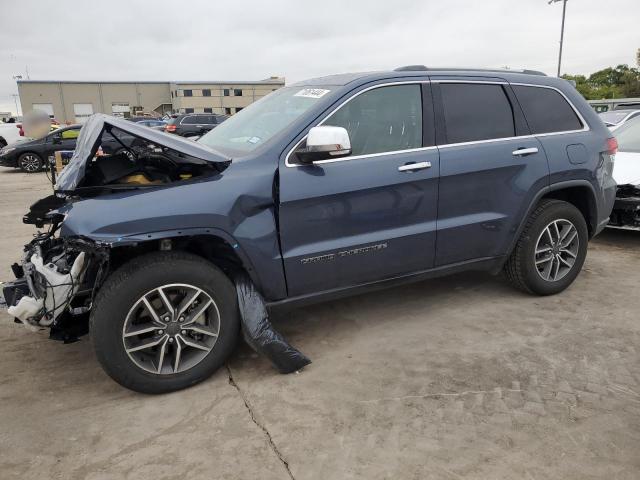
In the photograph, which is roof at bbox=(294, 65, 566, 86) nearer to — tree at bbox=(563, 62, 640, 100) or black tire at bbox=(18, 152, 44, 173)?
black tire at bbox=(18, 152, 44, 173)

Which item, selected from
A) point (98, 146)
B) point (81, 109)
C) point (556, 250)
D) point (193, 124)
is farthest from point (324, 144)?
point (81, 109)

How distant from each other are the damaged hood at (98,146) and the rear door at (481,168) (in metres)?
1.65

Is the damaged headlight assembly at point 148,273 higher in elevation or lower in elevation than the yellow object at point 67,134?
lower

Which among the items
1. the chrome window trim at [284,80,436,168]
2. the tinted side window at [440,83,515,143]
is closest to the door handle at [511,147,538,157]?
the tinted side window at [440,83,515,143]

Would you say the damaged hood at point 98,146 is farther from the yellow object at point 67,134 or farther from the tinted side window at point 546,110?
the yellow object at point 67,134

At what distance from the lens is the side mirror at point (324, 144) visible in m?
2.90

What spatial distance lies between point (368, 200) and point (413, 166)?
1.40ft

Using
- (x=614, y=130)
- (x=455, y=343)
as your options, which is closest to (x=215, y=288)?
(x=455, y=343)

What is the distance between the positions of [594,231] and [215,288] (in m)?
3.47

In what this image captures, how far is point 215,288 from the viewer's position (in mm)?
2951

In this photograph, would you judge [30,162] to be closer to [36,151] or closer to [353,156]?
[36,151]

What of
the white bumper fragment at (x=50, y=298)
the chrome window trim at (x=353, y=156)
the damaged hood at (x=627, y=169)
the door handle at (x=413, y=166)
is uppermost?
the chrome window trim at (x=353, y=156)

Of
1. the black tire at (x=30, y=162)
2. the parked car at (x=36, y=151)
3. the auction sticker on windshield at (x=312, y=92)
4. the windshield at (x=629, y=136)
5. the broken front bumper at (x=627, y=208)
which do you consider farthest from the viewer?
the black tire at (x=30, y=162)

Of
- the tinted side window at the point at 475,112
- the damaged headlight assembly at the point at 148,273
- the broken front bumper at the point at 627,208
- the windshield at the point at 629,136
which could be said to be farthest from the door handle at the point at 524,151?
the windshield at the point at 629,136
